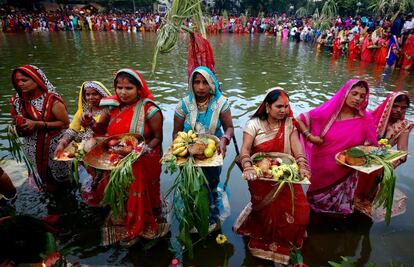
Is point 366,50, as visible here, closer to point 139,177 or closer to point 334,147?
point 334,147

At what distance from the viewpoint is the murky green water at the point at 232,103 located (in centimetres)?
325

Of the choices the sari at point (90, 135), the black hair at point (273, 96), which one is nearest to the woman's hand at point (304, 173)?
the black hair at point (273, 96)

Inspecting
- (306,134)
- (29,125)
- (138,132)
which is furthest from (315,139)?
(29,125)

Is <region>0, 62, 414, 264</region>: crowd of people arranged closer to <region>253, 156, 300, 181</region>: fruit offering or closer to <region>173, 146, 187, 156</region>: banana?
<region>253, 156, 300, 181</region>: fruit offering

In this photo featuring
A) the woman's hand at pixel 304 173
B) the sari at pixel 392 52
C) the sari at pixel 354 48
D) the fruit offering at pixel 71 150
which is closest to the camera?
the woman's hand at pixel 304 173

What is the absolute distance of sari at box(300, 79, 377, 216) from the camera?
11.1 ft

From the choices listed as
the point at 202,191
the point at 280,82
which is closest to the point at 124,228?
the point at 202,191

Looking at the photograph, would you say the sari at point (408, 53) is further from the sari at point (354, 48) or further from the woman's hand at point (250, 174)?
the woman's hand at point (250, 174)

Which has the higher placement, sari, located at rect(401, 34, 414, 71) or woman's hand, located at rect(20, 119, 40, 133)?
sari, located at rect(401, 34, 414, 71)

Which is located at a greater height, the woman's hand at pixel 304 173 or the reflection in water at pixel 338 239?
the woman's hand at pixel 304 173

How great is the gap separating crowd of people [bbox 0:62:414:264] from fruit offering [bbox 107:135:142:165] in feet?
0.45

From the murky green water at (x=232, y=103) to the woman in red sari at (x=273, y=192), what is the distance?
252 millimetres

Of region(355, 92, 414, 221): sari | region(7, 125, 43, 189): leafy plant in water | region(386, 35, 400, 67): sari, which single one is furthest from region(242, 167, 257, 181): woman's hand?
region(386, 35, 400, 67): sari

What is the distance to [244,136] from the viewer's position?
3137 mm
